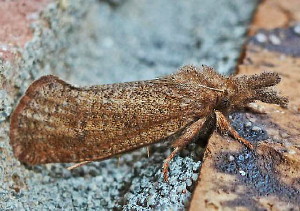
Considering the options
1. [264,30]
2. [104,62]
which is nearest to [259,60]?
[264,30]

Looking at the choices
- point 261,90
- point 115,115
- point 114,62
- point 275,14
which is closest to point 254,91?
point 261,90

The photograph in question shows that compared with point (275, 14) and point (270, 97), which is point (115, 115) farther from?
point (275, 14)

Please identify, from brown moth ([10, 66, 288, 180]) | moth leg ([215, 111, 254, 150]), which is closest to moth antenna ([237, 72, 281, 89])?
brown moth ([10, 66, 288, 180])

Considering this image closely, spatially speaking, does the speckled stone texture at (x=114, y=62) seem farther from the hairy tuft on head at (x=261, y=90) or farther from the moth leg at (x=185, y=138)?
the hairy tuft on head at (x=261, y=90)

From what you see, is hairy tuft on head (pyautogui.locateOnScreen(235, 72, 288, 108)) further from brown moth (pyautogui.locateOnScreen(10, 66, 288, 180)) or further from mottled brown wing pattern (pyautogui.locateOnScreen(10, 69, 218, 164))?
mottled brown wing pattern (pyautogui.locateOnScreen(10, 69, 218, 164))

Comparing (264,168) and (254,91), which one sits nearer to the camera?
(264,168)

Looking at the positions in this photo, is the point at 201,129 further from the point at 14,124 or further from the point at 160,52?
the point at 160,52
